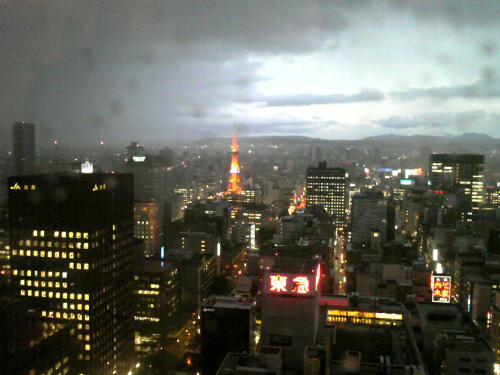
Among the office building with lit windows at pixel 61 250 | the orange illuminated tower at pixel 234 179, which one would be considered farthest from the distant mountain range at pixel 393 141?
the office building with lit windows at pixel 61 250

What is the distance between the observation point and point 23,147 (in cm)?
773

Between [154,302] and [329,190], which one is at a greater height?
[329,190]

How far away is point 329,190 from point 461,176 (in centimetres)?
662

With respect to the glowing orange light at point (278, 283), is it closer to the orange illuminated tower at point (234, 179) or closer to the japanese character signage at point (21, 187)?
the japanese character signage at point (21, 187)

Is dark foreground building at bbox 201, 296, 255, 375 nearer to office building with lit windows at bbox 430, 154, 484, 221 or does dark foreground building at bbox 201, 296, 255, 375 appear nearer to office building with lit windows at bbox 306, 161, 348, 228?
office building with lit windows at bbox 430, 154, 484, 221

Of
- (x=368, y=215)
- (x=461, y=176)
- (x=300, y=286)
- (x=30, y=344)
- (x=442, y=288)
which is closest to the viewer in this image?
(x=30, y=344)

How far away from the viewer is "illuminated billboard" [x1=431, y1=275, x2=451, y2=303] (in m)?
11.5

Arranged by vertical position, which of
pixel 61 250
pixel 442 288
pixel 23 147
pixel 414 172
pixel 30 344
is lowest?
pixel 442 288

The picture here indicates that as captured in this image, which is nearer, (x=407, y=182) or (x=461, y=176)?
(x=461, y=176)

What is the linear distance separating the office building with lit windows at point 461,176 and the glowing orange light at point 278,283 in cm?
1615

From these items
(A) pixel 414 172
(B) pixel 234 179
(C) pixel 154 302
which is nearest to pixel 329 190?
(A) pixel 414 172

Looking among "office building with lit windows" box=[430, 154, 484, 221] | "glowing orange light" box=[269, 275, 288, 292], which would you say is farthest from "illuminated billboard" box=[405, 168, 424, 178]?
"glowing orange light" box=[269, 275, 288, 292]

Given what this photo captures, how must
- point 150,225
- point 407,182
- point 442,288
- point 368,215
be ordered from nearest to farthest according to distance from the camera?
point 442,288 < point 150,225 < point 368,215 < point 407,182

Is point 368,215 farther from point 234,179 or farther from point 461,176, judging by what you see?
point 234,179
